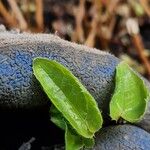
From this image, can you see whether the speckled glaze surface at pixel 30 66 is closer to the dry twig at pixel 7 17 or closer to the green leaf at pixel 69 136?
the green leaf at pixel 69 136

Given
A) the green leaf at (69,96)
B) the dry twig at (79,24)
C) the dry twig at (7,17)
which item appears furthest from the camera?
the dry twig at (79,24)

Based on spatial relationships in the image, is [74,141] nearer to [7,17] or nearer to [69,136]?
[69,136]

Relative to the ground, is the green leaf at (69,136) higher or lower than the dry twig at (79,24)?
higher

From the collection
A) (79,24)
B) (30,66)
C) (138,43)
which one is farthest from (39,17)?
(30,66)

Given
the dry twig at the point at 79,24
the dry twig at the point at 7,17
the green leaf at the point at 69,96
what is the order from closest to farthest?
the green leaf at the point at 69,96, the dry twig at the point at 7,17, the dry twig at the point at 79,24

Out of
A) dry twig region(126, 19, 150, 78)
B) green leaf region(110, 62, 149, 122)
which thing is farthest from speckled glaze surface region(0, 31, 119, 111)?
dry twig region(126, 19, 150, 78)

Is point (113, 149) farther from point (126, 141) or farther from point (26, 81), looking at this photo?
point (26, 81)

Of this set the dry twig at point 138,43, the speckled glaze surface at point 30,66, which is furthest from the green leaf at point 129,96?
the dry twig at point 138,43

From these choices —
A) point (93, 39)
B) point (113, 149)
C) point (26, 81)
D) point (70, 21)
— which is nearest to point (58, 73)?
point (26, 81)
